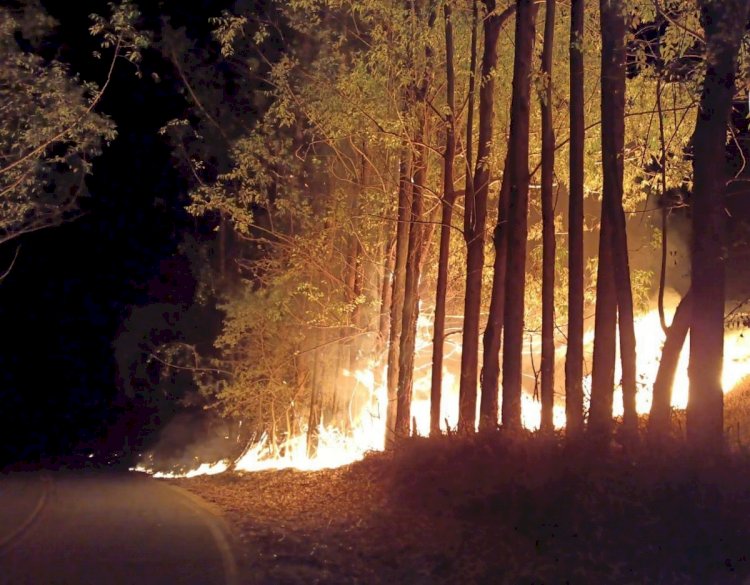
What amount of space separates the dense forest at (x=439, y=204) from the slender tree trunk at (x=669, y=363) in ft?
0.10

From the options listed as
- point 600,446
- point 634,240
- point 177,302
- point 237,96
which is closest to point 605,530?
point 600,446

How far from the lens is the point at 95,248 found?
3822cm

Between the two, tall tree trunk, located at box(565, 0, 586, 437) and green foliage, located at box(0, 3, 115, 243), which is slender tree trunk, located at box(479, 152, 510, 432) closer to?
tall tree trunk, located at box(565, 0, 586, 437)

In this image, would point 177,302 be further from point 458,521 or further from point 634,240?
point 458,521

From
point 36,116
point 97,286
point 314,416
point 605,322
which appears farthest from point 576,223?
point 97,286

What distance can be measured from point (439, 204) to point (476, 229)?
3.12 meters

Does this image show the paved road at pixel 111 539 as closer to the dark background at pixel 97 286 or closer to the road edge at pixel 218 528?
the road edge at pixel 218 528

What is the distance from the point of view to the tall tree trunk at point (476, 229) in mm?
16125

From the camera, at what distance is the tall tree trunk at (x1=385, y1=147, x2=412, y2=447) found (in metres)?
19.6

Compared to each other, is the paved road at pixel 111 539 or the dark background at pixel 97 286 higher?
the dark background at pixel 97 286

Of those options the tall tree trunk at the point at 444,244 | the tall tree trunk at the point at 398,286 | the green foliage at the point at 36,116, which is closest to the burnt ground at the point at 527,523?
the tall tree trunk at the point at 444,244

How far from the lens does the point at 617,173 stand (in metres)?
12.0

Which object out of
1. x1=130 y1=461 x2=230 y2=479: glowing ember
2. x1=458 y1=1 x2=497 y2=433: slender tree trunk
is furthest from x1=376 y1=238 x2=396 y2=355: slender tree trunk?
x1=130 y1=461 x2=230 y2=479: glowing ember

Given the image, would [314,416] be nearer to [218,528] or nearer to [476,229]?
[476,229]
